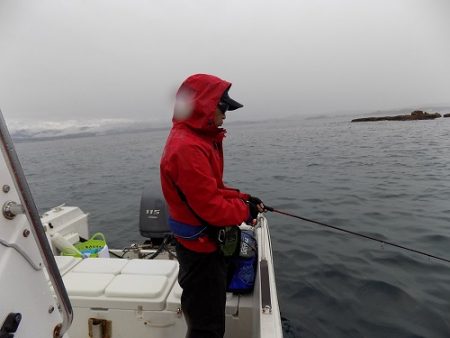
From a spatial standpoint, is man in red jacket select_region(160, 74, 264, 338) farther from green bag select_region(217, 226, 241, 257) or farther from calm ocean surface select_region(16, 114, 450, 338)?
calm ocean surface select_region(16, 114, 450, 338)

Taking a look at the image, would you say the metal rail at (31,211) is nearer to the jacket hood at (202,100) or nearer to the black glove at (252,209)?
the jacket hood at (202,100)

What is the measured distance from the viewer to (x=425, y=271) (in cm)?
552

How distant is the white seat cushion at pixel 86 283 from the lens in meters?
2.92

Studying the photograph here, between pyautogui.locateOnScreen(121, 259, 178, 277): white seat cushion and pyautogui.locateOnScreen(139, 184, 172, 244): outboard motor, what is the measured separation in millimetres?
1481

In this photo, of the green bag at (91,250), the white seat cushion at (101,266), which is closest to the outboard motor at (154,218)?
the green bag at (91,250)

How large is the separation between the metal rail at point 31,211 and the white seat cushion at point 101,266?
2.00 meters

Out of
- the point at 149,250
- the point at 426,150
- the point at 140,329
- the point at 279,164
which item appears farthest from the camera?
the point at 426,150

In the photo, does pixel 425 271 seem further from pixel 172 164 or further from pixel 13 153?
pixel 13 153

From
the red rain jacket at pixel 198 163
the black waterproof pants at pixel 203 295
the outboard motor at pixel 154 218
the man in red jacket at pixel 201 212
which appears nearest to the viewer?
the red rain jacket at pixel 198 163

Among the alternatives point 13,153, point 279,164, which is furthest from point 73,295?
point 279,164

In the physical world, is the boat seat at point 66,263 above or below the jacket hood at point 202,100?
below

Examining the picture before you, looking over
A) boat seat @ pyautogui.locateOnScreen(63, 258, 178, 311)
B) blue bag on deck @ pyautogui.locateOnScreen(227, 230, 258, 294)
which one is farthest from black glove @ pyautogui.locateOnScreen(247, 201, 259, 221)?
boat seat @ pyautogui.locateOnScreen(63, 258, 178, 311)

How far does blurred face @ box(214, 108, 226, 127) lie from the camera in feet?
8.13

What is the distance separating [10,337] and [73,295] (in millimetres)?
1911
